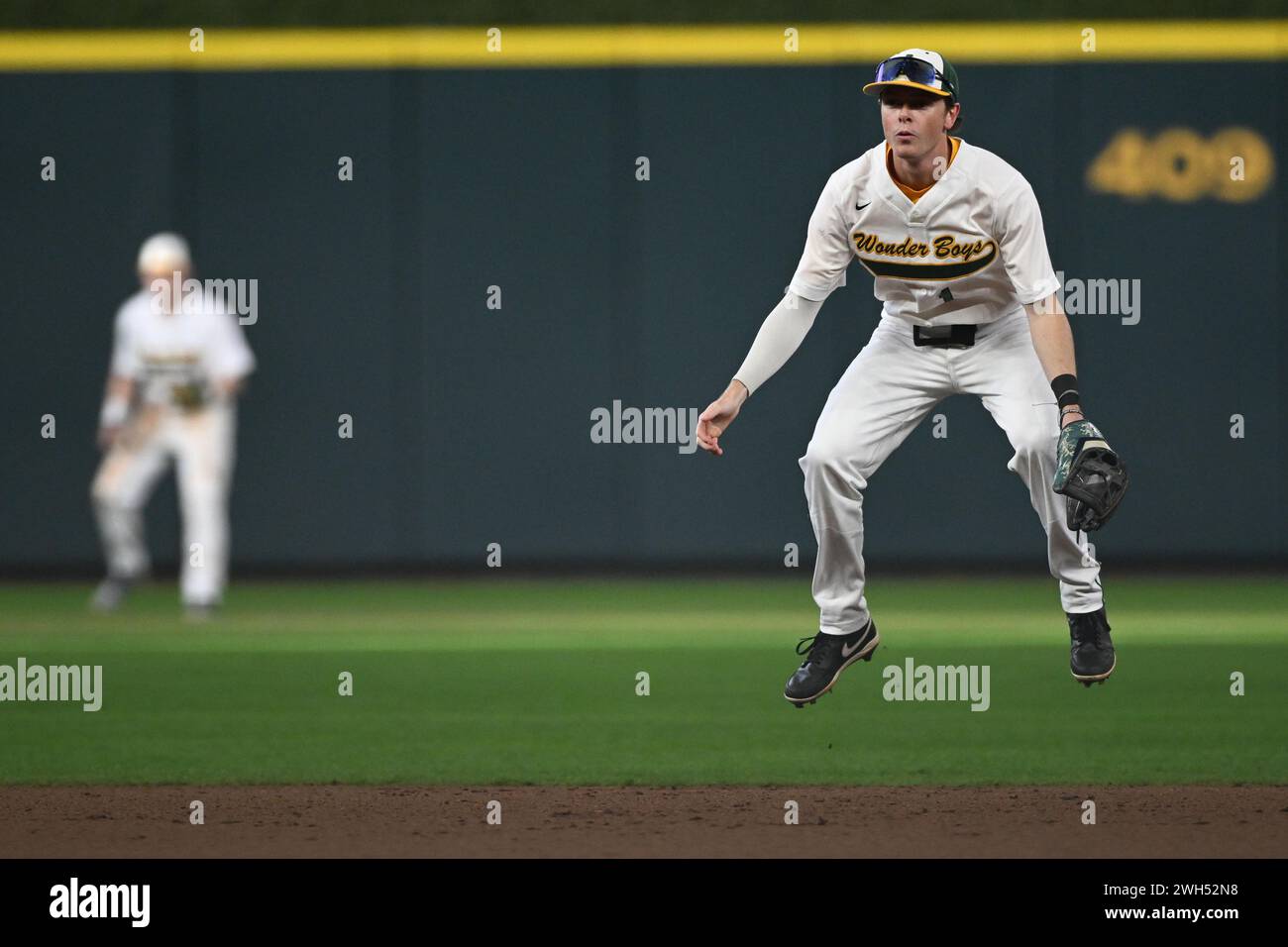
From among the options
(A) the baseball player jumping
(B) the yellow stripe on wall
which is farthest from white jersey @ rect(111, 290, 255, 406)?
(A) the baseball player jumping

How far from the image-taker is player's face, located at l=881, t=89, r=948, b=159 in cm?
555

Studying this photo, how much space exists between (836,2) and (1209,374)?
12.0 feet

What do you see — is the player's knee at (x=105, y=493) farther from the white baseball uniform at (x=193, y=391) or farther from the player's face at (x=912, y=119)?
the player's face at (x=912, y=119)

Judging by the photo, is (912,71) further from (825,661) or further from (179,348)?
(179,348)

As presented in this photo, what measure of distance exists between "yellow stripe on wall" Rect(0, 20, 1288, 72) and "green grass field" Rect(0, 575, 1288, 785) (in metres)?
3.72

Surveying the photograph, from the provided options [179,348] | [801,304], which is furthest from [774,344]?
[179,348]

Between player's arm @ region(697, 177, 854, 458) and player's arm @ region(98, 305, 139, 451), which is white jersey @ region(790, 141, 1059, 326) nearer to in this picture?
player's arm @ region(697, 177, 854, 458)

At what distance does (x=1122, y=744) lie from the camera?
22.6 ft

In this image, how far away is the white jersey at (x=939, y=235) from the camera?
574cm

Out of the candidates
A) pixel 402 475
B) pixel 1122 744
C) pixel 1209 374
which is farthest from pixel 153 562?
pixel 1122 744

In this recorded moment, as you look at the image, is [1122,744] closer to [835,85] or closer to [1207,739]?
[1207,739]

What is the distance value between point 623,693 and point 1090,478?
3480 mm

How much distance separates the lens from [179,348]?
1093cm

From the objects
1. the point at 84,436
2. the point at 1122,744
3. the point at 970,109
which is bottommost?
the point at 1122,744
